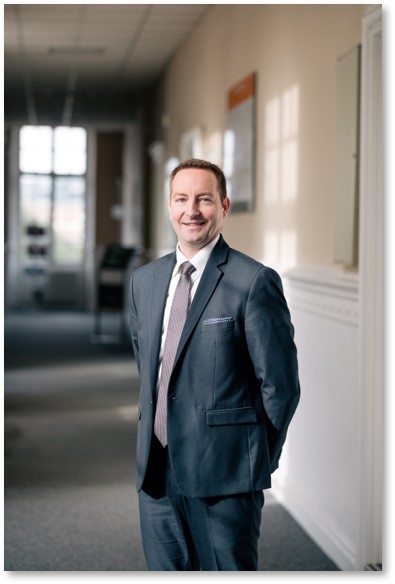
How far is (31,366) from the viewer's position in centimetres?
884

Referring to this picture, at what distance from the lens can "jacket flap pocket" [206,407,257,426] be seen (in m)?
2.12

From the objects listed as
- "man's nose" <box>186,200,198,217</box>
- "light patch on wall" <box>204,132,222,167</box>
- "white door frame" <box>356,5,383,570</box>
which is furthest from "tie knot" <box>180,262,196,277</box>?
"light patch on wall" <box>204,132,222,167</box>

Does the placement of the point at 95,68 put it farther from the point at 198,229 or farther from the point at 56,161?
the point at 198,229

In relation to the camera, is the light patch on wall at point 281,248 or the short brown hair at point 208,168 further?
the light patch on wall at point 281,248

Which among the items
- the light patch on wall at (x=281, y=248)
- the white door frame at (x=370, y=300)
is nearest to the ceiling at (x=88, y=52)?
the light patch on wall at (x=281, y=248)

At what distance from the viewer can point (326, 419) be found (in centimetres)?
380

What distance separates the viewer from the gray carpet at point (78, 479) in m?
3.64

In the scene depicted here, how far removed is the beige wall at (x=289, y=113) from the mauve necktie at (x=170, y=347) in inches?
68.4

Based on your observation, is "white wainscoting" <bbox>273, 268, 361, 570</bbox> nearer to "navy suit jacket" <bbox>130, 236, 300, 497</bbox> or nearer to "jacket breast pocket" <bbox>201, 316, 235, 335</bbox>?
"navy suit jacket" <bbox>130, 236, 300, 497</bbox>

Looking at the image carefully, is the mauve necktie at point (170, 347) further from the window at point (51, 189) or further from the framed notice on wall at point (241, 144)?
the window at point (51, 189)

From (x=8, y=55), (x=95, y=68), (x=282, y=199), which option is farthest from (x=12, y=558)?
(x=95, y=68)

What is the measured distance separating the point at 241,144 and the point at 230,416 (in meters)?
3.90

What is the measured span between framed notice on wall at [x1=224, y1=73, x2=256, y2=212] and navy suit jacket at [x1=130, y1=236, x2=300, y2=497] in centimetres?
340

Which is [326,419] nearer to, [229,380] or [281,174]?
[281,174]
